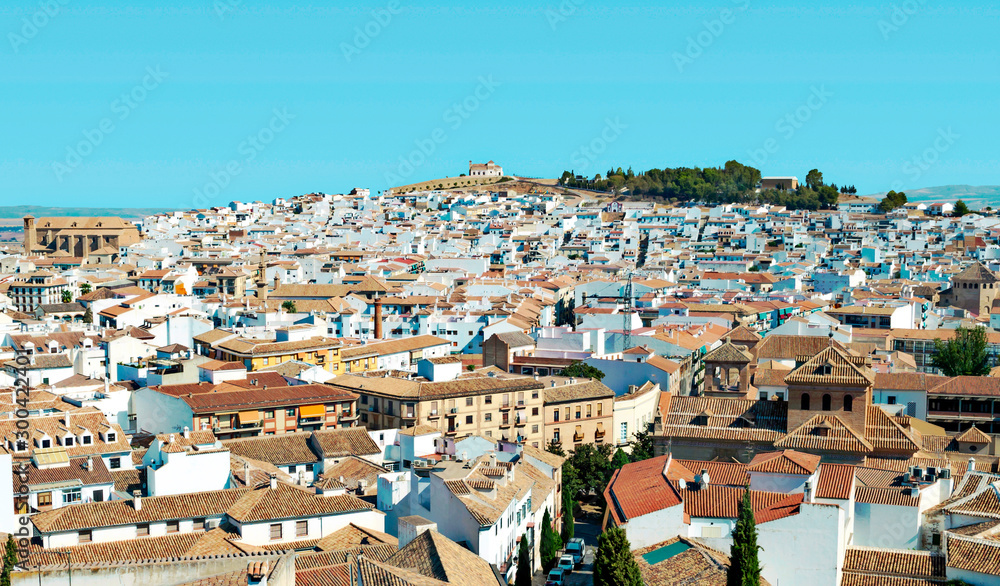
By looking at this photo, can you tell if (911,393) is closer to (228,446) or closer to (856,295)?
(228,446)

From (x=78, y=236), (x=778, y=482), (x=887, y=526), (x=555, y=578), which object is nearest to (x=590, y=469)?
(x=555, y=578)

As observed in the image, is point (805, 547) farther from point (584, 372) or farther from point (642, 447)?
point (584, 372)

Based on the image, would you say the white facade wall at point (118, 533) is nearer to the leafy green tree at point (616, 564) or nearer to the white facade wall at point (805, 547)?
the leafy green tree at point (616, 564)

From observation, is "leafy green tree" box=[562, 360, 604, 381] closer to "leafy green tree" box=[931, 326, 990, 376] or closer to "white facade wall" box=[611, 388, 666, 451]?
"white facade wall" box=[611, 388, 666, 451]

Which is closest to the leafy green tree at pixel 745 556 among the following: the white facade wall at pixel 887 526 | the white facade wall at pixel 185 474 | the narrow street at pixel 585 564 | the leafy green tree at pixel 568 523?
the narrow street at pixel 585 564

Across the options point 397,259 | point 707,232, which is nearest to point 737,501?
point 397,259

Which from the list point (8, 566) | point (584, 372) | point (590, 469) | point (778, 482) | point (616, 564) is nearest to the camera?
point (8, 566)

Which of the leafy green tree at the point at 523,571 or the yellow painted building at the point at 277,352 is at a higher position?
the yellow painted building at the point at 277,352
